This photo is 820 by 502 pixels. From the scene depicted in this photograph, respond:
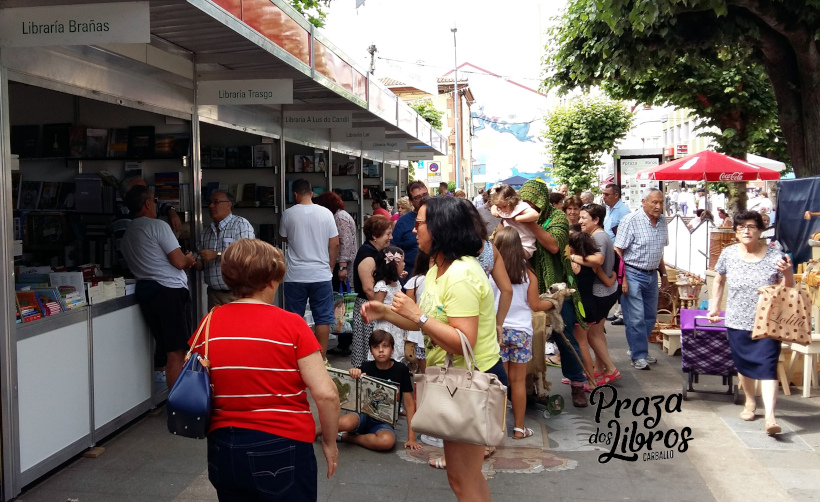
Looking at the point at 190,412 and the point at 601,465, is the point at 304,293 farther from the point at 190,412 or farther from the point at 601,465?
the point at 190,412

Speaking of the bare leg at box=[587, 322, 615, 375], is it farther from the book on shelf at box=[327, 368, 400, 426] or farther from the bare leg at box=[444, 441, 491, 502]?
the bare leg at box=[444, 441, 491, 502]

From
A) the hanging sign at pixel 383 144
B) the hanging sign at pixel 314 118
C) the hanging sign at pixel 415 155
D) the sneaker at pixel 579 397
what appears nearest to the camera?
the sneaker at pixel 579 397

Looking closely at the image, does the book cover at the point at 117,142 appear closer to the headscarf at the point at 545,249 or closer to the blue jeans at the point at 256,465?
the headscarf at the point at 545,249

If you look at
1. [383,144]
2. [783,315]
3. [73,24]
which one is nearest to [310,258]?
[73,24]

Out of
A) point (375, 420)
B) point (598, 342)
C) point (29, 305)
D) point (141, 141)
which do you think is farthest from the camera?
point (141, 141)

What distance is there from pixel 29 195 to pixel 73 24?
3.91 meters

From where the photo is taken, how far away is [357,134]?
12562 millimetres

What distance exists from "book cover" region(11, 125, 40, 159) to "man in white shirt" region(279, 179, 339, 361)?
2529 mm

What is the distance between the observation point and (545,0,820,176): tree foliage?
926cm

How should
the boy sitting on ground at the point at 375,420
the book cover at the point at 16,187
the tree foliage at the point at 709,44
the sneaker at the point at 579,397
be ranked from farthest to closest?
the tree foliage at the point at 709,44
the book cover at the point at 16,187
the sneaker at the point at 579,397
the boy sitting on ground at the point at 375,420

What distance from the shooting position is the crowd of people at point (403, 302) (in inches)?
116

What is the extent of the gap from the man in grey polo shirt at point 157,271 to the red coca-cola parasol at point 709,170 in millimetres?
9411

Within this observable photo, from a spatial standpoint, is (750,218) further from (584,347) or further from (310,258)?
(310,258)

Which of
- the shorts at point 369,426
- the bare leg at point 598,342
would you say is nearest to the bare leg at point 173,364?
the shorts at point 369,426
